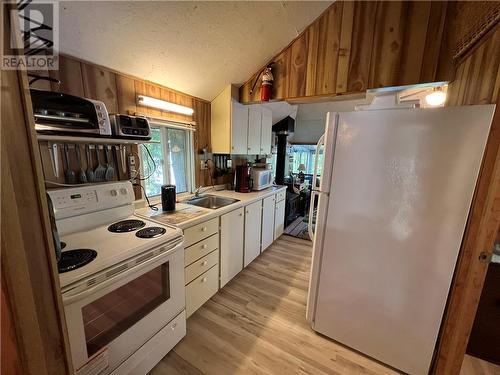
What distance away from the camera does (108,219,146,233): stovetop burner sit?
4.60ft

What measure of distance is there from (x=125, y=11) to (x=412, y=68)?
2073 millimetres

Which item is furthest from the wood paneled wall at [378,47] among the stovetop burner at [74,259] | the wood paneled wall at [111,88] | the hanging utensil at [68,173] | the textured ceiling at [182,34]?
the stovetop burner at [74,259]

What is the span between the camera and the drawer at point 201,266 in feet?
5.56

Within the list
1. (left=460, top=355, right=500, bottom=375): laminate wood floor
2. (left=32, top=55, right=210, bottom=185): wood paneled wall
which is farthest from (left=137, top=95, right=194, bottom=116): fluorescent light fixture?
(left=460, top=355, right=500, bottom=375): laminate wood floor

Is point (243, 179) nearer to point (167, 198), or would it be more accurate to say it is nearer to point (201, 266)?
point (167, 198)

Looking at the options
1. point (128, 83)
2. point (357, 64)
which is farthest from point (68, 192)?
point (357, 64)

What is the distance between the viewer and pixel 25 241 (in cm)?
52

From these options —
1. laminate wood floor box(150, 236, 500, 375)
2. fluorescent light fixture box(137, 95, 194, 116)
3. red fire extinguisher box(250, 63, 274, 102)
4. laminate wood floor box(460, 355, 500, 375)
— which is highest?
red fire extinguisher box(250, 63, 274, 102)

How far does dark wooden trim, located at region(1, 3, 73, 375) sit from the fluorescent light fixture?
1.43 meters

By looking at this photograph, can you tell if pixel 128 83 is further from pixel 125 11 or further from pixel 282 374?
pixel 282 374

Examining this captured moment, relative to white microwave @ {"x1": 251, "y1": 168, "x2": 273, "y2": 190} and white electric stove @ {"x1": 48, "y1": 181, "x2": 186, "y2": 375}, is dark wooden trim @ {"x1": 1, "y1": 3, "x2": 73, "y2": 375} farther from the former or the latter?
white microwave @ {"x1": 251, "y1": 168, "x2": 273, "y2": 190}

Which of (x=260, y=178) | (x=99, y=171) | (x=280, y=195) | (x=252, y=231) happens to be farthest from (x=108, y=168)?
(x=280, y=195)

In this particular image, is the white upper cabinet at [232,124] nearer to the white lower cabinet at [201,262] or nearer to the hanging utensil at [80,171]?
the white lower cabinet at [201,262]

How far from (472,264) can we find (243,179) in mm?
2164
